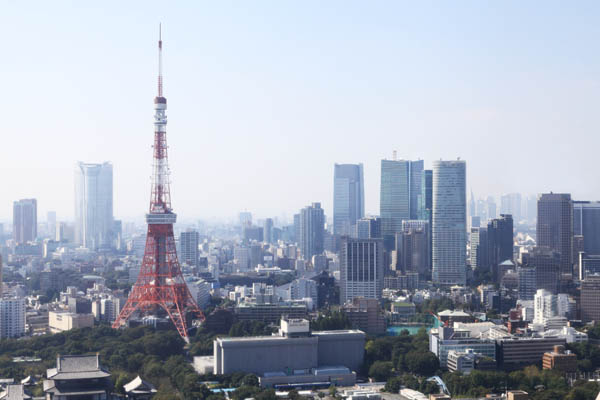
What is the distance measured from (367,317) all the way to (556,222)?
44.9 feet

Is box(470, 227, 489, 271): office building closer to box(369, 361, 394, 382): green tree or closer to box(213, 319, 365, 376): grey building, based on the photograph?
box(213, 319, 365, 376): grey building

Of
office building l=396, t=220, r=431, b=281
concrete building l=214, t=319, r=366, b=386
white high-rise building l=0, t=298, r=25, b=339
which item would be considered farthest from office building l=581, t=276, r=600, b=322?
white high-rise building l=0, t=298, r=25, b=339

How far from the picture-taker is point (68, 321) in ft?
70.8

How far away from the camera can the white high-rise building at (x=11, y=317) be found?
2103 cm

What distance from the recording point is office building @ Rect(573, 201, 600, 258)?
3469cm

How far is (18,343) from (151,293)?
10.6 ft

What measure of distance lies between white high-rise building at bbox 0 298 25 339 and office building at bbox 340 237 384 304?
9960mm

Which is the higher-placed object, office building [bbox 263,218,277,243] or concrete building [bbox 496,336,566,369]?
office building [bbox 263,218,277,243]

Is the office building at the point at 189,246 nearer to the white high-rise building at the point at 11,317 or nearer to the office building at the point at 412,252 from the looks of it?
the office building at the point at 412,252

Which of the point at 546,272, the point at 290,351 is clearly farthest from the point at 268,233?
the point at 290,351

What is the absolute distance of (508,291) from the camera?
2847 cm

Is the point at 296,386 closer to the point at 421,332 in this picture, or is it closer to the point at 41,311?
the point at 421,332

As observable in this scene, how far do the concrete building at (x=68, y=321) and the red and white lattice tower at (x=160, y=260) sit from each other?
157cm

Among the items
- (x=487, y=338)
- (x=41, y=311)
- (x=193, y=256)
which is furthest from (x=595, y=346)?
(x=193, y=256)
